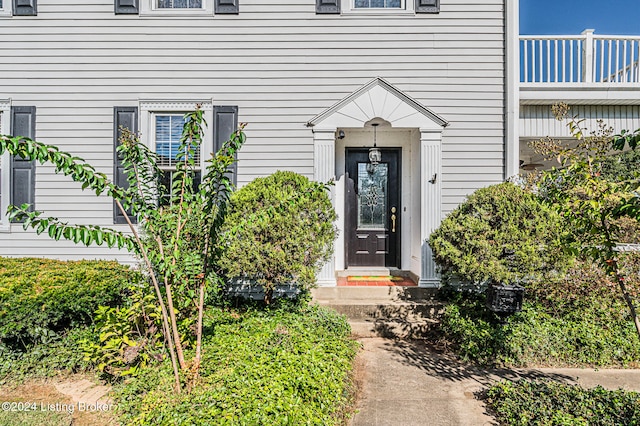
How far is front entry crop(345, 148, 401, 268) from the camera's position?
595 centimetres

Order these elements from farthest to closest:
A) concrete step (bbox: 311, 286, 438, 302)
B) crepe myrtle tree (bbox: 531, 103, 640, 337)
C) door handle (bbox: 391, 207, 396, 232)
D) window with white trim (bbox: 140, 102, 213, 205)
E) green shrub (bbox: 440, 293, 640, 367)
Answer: door handle (bbox: 391, 207, 396, 232), window with white trim (bbox: 140, 102, 213, 205), concrete step (bbox: 311, 286, 438, 302), green shrub (bbox: 440, 293, 640, 367), crepe myrtle tree (bbox: 531, 103, 640, 337)

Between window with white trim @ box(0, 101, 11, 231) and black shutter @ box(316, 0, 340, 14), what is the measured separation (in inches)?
196

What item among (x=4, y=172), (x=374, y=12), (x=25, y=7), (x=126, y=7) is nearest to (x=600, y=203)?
(x=374, y=12)

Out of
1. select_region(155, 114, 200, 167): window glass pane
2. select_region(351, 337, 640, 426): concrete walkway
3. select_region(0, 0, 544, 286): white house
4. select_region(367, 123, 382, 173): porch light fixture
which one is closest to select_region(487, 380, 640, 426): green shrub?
select_region(351, 337, 640, 426): concrete walkway

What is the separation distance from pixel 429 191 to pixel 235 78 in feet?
11.1

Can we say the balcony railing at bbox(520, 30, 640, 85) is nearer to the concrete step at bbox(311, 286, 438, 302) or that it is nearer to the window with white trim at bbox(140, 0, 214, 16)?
the concrete step at bbox(311, 286, 438, 302)

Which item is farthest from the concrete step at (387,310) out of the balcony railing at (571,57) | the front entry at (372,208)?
the balcony railing at (571,57)

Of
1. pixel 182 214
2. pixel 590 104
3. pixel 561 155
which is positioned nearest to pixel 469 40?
pixel 590 104

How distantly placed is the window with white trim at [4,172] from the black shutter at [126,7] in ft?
7.33

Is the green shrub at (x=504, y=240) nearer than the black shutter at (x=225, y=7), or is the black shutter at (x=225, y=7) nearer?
the green shrub at (x=504, y=240)

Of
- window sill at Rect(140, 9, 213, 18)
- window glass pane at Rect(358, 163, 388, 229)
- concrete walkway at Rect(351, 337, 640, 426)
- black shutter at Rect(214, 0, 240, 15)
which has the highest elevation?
black shutter at Rect(214, 0, 240, 15)

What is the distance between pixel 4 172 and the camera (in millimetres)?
5262

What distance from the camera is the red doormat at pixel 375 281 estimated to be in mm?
5125

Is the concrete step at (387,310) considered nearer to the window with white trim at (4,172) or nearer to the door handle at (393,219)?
the door handle at (393,219)
